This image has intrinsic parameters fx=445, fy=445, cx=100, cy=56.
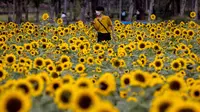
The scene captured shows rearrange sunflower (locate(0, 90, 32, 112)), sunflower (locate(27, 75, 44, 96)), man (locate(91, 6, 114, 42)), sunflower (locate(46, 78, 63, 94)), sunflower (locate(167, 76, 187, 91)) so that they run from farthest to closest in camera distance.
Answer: man (locate(91, 6, 114, 42))
sunflower (locate(46, 78, 63, 94))
sunflower (locate(167, 76, 187, 91))
sunflower (locate(27, 75, 44, 96))
sunflower (locate(0, 90, 32, 112))

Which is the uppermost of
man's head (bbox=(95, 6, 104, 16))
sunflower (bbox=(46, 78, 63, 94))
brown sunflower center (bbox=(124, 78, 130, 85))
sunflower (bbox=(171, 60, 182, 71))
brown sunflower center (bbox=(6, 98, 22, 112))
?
man's head (bbox=(95, 6, 104, 16))

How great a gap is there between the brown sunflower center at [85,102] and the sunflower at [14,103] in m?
0.32

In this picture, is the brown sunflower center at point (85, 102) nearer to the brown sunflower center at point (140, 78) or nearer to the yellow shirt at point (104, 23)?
the brown sunflower center at point (140, 78)

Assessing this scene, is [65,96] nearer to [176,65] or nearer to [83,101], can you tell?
[83,101]

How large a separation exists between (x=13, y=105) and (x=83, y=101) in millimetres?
422

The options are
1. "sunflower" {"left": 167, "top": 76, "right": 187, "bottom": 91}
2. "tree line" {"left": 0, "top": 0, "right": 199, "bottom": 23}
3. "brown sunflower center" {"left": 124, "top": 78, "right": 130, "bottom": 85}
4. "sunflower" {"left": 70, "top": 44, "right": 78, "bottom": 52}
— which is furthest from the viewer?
"tree line" {"left": 0, "top": 0, "right": 199, "bottom": 23}

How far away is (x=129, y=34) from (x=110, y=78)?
878cm

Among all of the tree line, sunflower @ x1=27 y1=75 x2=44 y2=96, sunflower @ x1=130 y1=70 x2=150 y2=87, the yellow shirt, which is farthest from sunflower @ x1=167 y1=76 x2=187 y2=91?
the tree line

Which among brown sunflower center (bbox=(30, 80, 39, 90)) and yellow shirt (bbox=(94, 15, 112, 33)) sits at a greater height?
yellow shirt (bbox=(94, 15, 112, 33))

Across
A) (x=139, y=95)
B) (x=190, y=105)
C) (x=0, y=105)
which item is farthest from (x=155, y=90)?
(x=0, y=105)

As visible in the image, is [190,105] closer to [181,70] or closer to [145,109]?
[145,109]

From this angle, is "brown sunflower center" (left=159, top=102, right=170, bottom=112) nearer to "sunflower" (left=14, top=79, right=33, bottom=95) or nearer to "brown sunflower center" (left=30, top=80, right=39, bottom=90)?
"sunflower" (left=14, top=79, right=33, bottom=95)

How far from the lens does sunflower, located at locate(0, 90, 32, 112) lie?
2660 millimetres

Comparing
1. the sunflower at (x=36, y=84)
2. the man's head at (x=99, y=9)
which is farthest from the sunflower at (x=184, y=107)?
the man's head at (x=99, y=9)
